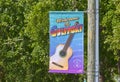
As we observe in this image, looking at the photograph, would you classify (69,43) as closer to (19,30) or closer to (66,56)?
(66,56)

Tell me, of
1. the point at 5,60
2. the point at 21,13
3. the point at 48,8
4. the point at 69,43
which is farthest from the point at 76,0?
the point at 69,43

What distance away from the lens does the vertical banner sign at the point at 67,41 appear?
9.30 metres

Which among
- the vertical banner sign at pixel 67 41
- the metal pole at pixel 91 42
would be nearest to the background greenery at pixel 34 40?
the vertical banner sign at pixel 67 41

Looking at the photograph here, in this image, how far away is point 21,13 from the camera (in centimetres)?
3409

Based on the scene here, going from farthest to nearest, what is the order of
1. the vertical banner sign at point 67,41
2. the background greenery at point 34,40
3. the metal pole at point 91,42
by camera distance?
the background greenery at point 34,40 → the vertical banner sign at point 67,41 → the metal pole at point 91,42

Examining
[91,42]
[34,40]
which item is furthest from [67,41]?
[34,40]

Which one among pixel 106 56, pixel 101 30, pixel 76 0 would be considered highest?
pixel 76 0

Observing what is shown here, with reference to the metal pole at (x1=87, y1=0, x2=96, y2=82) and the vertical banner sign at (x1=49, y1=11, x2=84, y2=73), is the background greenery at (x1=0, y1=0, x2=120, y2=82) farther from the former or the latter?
the metal pole at (x1=87, y1=0, x2=96, y2=82)

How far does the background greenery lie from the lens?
28.1m

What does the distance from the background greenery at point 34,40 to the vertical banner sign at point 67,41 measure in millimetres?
16167

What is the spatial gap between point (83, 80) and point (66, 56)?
21.9 meters

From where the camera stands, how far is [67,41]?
940 centimetres

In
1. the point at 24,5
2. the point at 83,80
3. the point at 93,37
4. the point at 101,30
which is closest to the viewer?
the point at 93,37

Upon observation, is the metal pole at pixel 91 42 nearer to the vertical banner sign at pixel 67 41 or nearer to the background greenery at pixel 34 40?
the vertical banner sign at pixel 67 41
